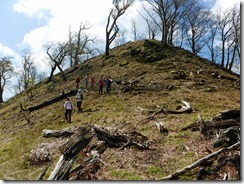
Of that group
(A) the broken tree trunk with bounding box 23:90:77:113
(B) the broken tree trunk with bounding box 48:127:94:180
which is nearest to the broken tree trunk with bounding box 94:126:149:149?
(B) the broken tree trunk with bounding box 48:127:94:180

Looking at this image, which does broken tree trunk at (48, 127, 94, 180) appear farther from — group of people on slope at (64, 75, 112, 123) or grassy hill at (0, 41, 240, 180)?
group of people on slope at (64, 75, 112, 123)

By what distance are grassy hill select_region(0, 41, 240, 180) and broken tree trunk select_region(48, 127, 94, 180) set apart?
3.28 ft

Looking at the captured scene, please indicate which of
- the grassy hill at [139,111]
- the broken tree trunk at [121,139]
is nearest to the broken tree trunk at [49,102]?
the grassy hill at [139,111]

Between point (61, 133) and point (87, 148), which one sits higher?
point (61, 133)

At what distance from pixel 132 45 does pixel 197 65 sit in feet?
37.0

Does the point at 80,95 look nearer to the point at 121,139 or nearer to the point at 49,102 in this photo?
the point at 49,102

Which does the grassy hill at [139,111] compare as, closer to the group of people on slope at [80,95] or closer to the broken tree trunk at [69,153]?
the group of people on slope at [80,95]

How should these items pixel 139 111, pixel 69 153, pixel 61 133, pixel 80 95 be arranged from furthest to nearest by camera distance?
pixel 80 95, pixel 139 111, pixel 61 133, pixel 69 153

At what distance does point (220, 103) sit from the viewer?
2212 centimetres

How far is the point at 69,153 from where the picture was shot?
35.5 feet

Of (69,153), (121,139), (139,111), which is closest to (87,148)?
(121,139)

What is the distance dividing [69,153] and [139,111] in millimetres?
9936

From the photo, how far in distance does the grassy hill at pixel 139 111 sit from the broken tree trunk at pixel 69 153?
100cm

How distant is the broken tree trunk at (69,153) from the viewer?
9.95m
